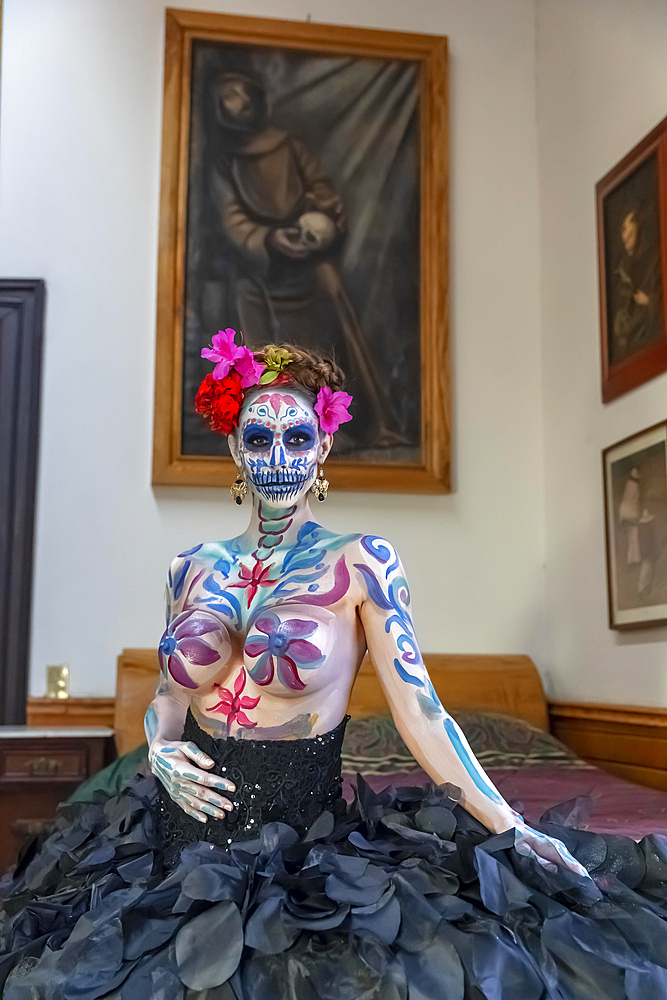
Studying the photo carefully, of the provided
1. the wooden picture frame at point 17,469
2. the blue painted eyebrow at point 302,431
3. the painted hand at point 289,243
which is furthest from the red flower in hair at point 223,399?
the painted hand at point 289,243

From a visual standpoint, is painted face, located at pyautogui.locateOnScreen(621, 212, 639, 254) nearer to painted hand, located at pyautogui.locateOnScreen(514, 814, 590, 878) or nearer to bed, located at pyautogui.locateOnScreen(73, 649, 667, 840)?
bed, located at pyautogui.locateOnScreen(73, 649, 667, 840)

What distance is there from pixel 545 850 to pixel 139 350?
9.81 feet

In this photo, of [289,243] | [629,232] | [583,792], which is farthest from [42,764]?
[629,232]

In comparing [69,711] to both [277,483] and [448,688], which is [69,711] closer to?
[448,688]

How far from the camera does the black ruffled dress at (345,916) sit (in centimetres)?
111

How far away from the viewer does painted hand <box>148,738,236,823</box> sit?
145 cm

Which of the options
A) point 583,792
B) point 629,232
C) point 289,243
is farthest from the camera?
point 289,243

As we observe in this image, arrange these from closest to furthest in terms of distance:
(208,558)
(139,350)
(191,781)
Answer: (191,781)
(208,558)
(139,350)

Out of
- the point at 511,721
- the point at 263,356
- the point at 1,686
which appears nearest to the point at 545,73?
the point at 511,721

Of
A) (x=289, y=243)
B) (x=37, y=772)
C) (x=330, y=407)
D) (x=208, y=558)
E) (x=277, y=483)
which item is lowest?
(x=37, y=772)

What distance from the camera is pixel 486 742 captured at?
336cm

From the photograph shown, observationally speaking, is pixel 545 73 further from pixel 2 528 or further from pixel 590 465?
pixel 2 528

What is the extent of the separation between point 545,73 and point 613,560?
2.25 meters

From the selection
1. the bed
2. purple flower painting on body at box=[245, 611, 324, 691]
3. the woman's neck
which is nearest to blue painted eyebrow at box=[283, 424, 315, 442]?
the woman's neck
